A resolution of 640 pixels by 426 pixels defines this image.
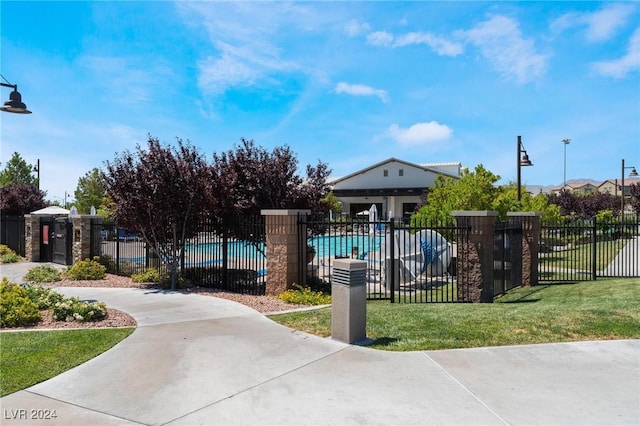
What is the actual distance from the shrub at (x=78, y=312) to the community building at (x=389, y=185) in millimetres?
45030

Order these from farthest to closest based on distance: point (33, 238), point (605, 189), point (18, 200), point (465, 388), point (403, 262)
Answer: point (605, 189) < point (18, 200) < point (33, 238) < point (403, 262) < point (465, 388)

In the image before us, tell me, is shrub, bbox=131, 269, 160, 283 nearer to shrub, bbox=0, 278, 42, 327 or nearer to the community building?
shrub, bbox=0, 278, 42, 327

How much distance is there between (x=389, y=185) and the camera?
54.8m

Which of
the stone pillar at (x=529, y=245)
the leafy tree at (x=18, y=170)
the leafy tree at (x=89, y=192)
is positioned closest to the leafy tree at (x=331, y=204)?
the stone pillar at (x=529, y=245)

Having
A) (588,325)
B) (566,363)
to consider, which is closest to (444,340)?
(566,363)

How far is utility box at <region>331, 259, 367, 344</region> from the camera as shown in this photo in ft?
21.1

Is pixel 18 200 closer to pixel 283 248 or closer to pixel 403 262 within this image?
pixel 283 248

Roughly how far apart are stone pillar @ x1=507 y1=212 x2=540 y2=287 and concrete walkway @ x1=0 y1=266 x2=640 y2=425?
7.68m

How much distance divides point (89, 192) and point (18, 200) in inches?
728

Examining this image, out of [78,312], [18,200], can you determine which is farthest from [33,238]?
[78,312]

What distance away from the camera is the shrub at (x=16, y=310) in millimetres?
7430

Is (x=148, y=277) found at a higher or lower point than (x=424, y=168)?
lower

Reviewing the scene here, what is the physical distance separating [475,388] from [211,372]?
3.05 m

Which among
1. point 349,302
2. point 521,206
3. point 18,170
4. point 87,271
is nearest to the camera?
point 349,302
